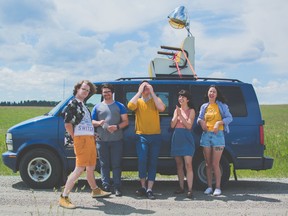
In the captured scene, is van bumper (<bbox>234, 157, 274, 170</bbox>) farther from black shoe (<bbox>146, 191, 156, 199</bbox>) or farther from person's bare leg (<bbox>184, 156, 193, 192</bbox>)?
black shoe (<bbox>146, 191, 156, 199</bbox>)

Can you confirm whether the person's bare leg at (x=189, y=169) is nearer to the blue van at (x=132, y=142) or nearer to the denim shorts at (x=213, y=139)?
the denim shorts at (x=213, y=139)

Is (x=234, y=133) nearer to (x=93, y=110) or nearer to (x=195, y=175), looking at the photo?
(x=195, y=175)

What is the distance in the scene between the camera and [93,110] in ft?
24.4

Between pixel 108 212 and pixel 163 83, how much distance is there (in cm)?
273

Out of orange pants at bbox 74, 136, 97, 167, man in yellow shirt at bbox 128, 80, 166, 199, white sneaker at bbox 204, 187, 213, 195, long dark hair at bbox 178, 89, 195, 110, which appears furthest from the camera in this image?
white sneaker at bbox 204, 187, 213, 195

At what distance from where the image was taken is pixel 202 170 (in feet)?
26.1

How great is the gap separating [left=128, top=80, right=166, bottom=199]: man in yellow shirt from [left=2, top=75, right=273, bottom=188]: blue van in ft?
1.86

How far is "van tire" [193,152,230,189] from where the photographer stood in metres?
7.94

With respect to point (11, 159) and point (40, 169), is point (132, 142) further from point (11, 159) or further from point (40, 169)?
point (11, 159)

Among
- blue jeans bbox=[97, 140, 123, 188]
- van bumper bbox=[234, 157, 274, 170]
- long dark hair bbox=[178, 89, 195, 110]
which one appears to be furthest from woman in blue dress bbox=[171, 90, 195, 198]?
van bumper bbox=[234, 157, 274, 170]

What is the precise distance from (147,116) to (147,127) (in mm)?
176

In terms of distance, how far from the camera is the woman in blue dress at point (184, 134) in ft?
24.1

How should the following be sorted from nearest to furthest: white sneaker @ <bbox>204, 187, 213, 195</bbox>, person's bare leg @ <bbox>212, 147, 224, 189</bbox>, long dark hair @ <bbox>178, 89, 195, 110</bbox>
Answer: long dark hair @ <bbox>178, 89, 195, 110</bbox> < person's bare leg @ <bbox>212, 147, 224, 189</bbox> < white sneaker @ <bbox>204, 187, 213, 195</bbox>

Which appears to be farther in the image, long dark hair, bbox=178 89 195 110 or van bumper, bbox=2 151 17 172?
van bumper, bbox=2 151 17 172
